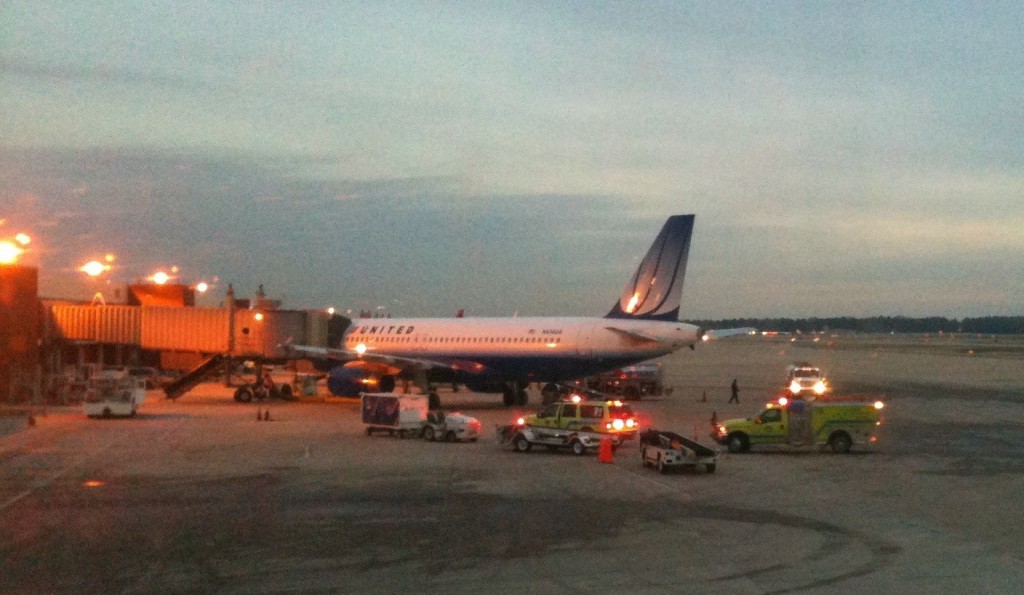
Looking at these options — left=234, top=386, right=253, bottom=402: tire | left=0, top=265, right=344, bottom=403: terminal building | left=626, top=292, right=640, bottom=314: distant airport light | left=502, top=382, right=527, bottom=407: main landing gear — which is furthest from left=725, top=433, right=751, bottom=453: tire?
left=234, top=386, right=253, bottom=402: tire

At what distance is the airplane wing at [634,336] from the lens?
46.7 metres

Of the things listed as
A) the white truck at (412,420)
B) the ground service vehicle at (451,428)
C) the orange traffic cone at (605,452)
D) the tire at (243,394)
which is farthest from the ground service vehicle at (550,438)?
the tire at (243,394)

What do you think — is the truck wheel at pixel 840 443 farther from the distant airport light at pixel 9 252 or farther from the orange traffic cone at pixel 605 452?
the distant airport light at pixel 9 252

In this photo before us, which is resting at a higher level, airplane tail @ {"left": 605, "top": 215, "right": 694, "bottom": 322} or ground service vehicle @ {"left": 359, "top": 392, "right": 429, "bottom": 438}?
airplane tail @ {"left": 605, "top": 215, "right": 694, "bottom": 322}

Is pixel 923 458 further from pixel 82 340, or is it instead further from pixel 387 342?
pixel 82 340

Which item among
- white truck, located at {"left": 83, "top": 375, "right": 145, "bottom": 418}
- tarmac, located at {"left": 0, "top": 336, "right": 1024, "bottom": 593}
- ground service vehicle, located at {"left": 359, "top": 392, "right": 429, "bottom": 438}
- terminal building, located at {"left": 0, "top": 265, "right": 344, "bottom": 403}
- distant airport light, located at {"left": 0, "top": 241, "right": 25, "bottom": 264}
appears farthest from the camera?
terminal building, located at {"left": 0, "top": 265, "right": 344, "bottom": 403}

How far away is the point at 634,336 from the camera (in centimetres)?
4709

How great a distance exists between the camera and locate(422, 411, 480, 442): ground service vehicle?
35750 mm

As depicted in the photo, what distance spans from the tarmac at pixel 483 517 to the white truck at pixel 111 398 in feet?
19.3

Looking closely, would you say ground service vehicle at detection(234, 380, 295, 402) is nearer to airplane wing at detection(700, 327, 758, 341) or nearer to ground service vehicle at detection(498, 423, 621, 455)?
airplane wing at detection(700, 327, 758, 341)

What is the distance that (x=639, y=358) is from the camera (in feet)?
157

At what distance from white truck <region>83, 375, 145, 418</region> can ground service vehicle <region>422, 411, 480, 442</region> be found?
1574 centimetres

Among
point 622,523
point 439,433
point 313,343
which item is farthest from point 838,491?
point 313,343

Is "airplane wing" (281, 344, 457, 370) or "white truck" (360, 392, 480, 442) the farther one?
"airplane wing" (281, 344, 457, 370)
